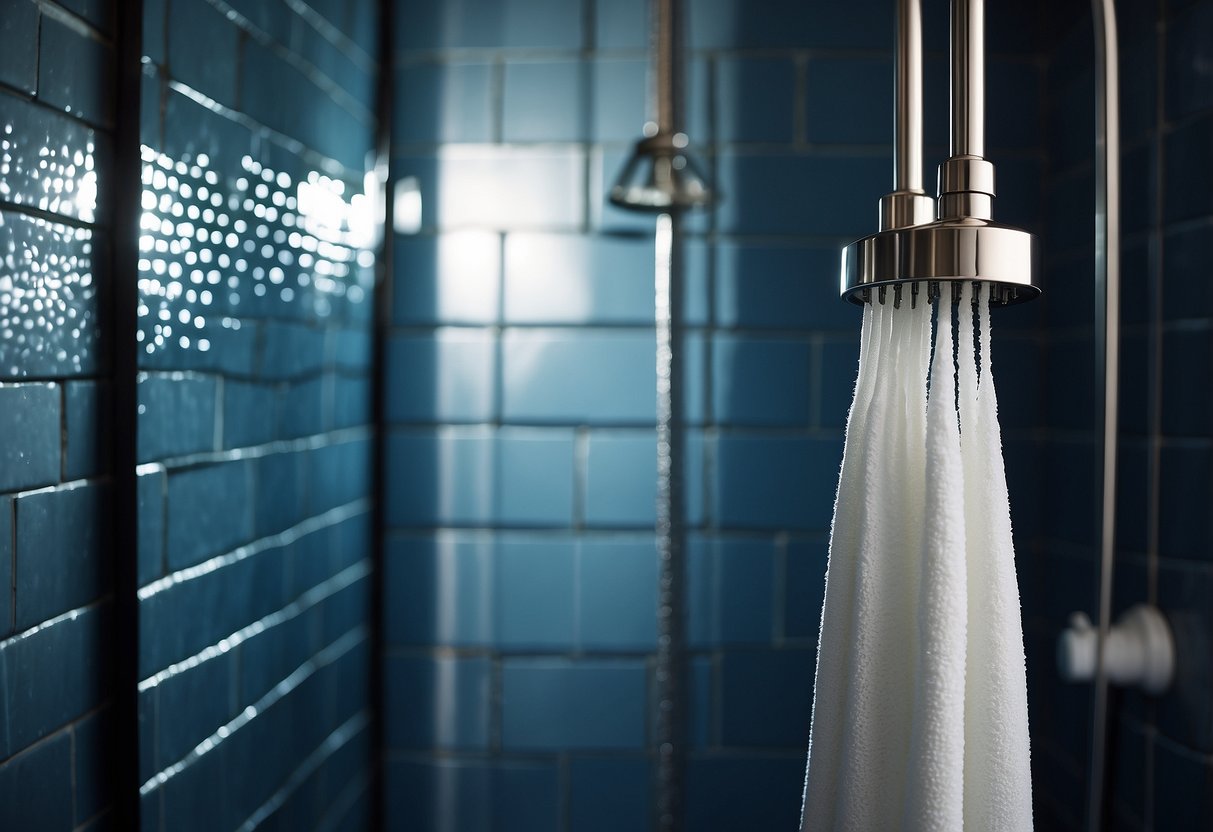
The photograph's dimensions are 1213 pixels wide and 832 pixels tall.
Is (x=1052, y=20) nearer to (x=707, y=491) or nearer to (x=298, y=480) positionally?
(x=707, y=491)

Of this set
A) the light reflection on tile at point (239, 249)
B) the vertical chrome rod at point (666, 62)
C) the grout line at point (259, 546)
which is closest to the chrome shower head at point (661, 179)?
the vertical chrome rod at point (666, 62)

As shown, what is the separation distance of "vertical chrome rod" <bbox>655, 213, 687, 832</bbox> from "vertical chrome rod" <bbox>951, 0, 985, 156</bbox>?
533mm

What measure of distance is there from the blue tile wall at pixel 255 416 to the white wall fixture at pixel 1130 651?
661 mm

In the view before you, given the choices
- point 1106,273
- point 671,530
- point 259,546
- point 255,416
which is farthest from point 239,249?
point 1106,273

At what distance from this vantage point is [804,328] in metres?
0.90

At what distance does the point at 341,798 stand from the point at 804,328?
643 millimetres

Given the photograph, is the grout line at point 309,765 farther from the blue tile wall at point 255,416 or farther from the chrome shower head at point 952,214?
the chrome shower head at point 952,214

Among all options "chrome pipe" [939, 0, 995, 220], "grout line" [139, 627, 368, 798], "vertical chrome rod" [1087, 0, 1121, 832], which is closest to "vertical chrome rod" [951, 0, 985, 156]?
"chrome pipe" [939, 0, 995, 220]

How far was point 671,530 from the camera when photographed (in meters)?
0.92

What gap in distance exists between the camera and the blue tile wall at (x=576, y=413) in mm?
920

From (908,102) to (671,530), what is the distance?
1.92ft

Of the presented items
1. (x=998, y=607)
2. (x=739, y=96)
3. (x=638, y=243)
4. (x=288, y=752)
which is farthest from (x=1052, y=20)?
(x=288, y=752)

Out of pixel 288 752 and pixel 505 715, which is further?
pixel 505 715

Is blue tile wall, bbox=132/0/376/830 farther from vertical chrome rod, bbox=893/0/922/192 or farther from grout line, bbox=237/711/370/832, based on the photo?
vertical chrome rod, bbox=893/0/922/192
